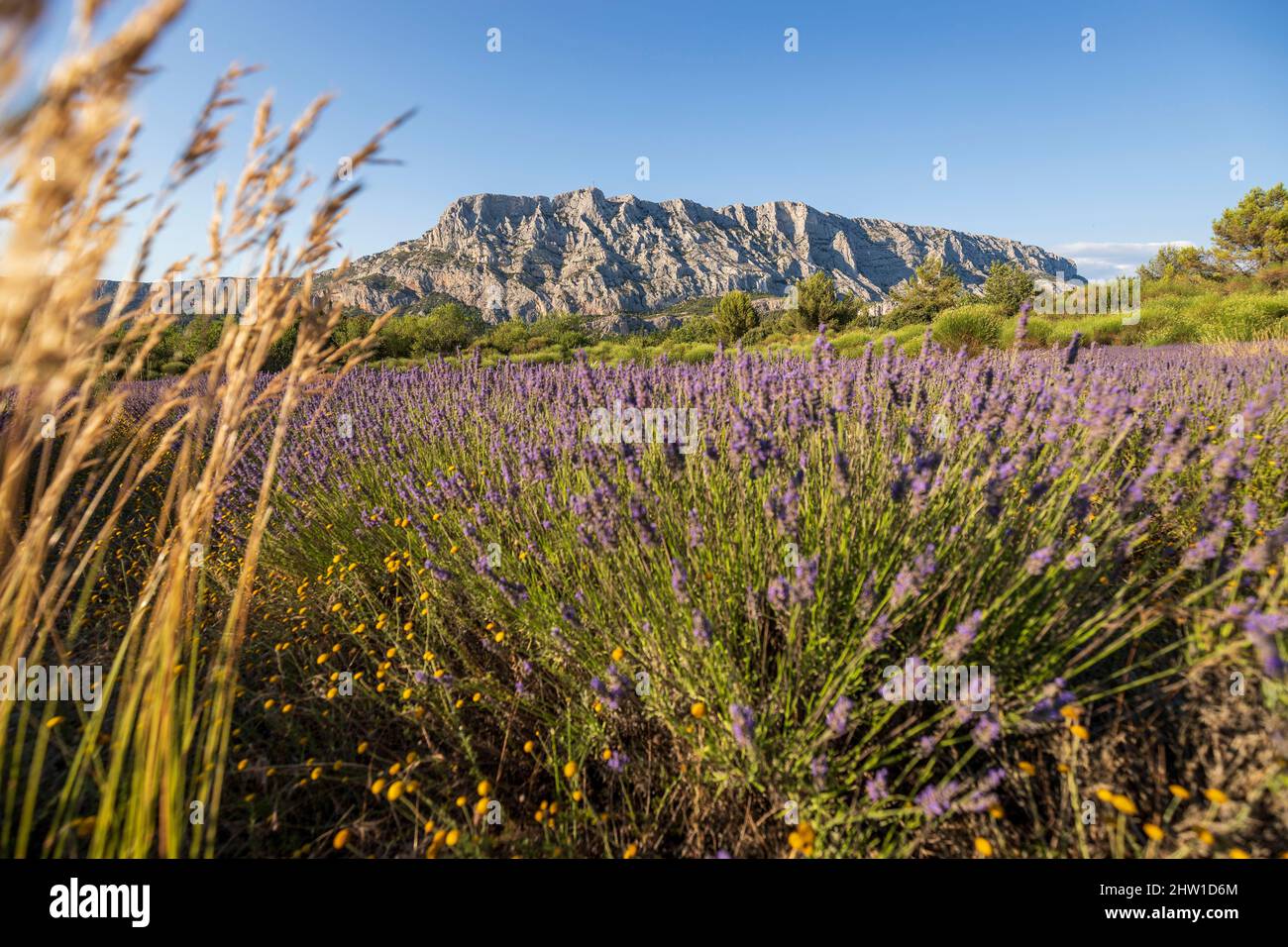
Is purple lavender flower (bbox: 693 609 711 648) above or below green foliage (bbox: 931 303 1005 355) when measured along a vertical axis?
below

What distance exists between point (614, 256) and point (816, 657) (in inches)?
4413

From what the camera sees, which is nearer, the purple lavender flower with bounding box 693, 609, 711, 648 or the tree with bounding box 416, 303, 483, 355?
the purple lavender flower with bounding box 693, 609, 711, 648

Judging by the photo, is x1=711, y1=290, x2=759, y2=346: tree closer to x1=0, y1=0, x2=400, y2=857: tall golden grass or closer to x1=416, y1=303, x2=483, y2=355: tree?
x1=416, y1=303, x2=483, y2=355: tree

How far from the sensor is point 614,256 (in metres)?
104

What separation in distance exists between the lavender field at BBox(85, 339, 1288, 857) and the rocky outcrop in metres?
74.2

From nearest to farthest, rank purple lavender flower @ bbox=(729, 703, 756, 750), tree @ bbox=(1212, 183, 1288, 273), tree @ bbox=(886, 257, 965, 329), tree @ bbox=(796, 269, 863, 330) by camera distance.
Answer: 1. purple lavender flower @ bbox=(729, 703, 756, 750)
2. tree @ bbox=(796, 269, 863, 330)
3. tree @ bbox=(1212, 183, 1288, 273)
4. tree @ bbox=(886, 257, 965, 329)

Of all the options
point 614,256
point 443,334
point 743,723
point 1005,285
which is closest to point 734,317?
point 443,334

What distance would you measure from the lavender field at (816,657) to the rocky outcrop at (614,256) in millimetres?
74240

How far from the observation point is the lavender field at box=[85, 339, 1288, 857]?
1154 mm

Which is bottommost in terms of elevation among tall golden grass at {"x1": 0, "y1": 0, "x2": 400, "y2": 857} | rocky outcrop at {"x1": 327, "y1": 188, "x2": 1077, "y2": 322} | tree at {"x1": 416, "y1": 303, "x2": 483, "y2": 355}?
tall golden grass at {"x1": 0, "y1": 0, "x2": 400, "y2": 857}

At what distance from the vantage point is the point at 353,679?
1.93 metres

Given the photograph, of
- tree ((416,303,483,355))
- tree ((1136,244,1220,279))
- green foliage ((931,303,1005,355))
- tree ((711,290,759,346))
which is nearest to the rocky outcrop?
tree ((1136,244,1220,279))

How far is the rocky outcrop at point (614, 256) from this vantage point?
8900cm
